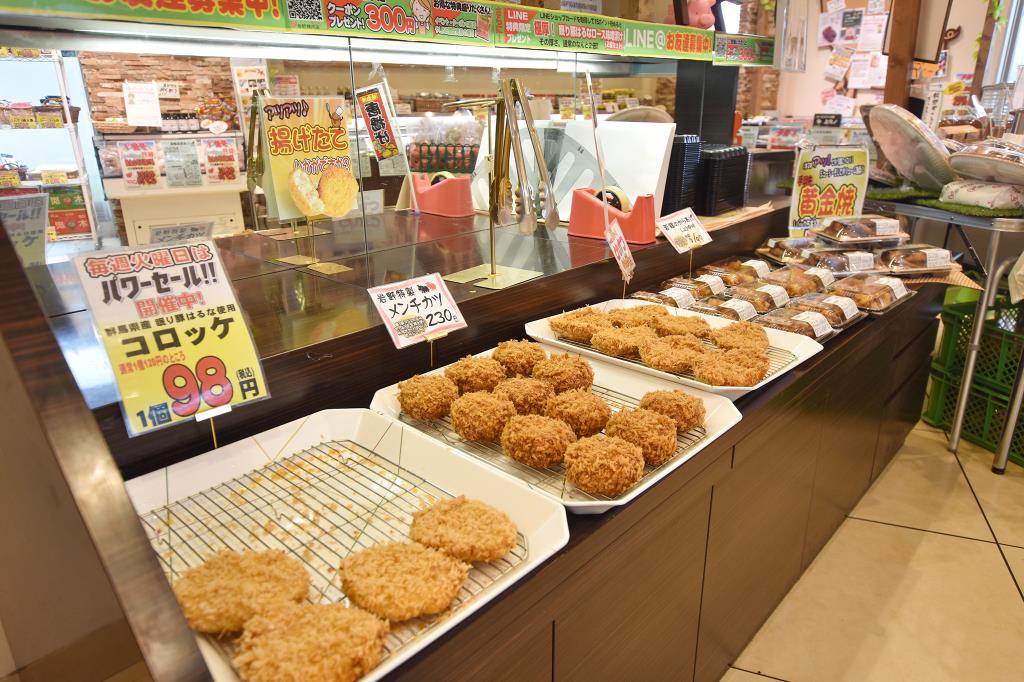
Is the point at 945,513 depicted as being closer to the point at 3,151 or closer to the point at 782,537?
the point at 782,537

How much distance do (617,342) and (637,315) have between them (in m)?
0.27

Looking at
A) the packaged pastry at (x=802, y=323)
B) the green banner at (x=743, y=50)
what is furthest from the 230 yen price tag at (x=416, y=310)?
the green banner at (x=743, y=50)

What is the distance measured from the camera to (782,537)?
2018 millimetres

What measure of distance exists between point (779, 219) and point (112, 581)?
323 cm

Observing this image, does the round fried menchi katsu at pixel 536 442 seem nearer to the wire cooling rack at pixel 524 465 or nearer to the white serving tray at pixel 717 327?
the wire cooling rack at pixel 524 465

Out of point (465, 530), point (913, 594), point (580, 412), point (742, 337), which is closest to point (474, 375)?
point (580, 412)

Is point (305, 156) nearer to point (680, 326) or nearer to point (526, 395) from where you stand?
point (526, 395)

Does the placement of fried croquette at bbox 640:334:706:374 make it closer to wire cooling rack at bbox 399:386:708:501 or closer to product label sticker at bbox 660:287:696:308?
wire cooling rack at bbox 399:386:708:501

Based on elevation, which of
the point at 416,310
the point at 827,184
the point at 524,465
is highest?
the point at 827,184

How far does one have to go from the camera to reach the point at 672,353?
168 cm

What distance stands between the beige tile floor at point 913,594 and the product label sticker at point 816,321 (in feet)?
2.99

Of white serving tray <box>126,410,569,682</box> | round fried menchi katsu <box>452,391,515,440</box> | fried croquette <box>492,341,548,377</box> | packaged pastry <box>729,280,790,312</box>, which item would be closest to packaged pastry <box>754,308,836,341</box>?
packaged pastry <box>729,280,790,312</box>

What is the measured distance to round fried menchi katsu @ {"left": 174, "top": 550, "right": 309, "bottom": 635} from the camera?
0.87m

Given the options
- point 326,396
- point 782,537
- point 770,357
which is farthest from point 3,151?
point 782,537
